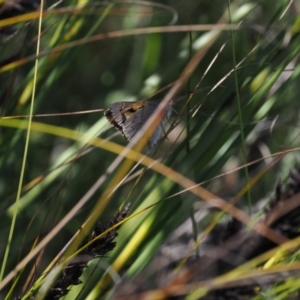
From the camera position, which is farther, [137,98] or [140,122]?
[137,98]

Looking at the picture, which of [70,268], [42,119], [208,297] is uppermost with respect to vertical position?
[42,119]

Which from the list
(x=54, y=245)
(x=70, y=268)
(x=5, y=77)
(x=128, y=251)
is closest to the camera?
(x=70, y=268)

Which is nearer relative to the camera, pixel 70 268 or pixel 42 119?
A: pixel 70 268

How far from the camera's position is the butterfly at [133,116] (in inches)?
29.2

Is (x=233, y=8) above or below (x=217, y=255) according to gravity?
above

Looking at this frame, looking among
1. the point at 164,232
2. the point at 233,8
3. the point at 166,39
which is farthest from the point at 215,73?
the point at 164,232

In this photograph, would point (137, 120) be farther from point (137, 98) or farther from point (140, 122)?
point (137, 98)

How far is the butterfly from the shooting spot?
741 mm

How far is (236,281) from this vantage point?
669 mm

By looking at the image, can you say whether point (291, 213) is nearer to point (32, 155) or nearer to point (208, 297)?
point (208, 297)

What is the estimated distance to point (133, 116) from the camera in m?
0.76

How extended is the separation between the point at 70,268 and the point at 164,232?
178 millimetres

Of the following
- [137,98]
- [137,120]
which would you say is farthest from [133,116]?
[137,98]

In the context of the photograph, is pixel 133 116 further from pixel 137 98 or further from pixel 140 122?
pixel 137 98
